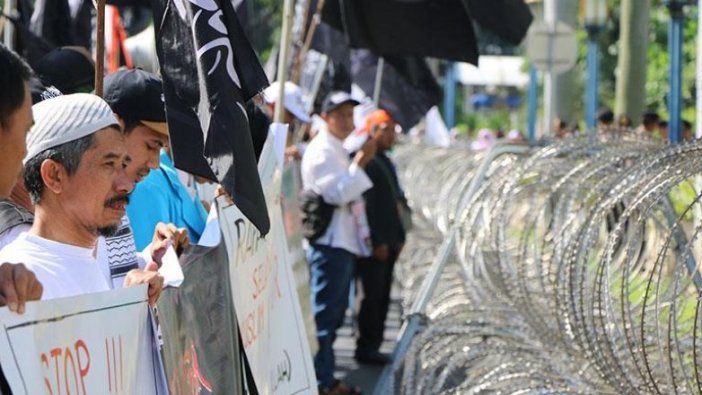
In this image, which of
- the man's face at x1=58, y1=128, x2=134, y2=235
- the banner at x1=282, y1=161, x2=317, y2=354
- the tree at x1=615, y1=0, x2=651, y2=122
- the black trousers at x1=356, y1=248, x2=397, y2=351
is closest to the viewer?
the man's face at x1=58, y1=128, x2=134, y2=235

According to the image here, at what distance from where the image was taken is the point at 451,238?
870cm

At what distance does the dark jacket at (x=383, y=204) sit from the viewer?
1067 cm

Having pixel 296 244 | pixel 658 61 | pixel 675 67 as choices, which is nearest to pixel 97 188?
pixel 296 244

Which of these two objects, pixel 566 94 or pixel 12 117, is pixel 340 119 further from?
pixel 566 94

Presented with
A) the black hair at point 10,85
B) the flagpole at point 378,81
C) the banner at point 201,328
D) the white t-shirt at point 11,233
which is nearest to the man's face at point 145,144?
the banner at point 201,328

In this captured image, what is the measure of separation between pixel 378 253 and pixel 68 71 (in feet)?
15.8

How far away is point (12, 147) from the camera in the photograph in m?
2.95

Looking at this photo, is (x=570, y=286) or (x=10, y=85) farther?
(x=570, y=286)

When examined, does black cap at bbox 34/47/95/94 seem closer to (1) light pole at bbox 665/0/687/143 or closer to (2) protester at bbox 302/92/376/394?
(2) protester at bbox 302/92/376/394

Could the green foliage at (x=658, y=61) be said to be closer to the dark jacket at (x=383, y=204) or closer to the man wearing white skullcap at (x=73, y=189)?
the dark jacket at (x=383, y=204)

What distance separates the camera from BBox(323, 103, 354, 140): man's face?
9.84 m

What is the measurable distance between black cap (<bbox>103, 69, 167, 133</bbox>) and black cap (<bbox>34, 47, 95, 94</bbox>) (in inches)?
45.1

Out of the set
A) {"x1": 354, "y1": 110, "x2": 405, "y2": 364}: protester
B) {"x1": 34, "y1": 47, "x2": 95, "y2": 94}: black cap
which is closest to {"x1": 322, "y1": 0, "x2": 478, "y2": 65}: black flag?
{"x1": 354, "y1": 110, "x2": 405, "y2": 364}: protester

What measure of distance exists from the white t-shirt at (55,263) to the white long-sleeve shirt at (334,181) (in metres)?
6.08
